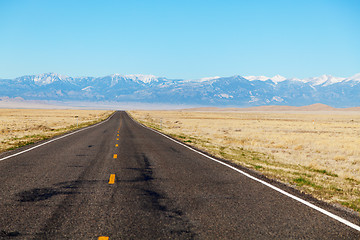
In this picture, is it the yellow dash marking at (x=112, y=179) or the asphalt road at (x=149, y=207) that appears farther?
the yellow dash marking at (x=112, y=179)

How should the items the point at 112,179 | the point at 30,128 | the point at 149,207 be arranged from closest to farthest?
the point at 149,207
the point at 112,179
the point at 30,128

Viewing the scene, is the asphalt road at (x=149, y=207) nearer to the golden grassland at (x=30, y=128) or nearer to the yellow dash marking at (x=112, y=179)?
the yellow dash marking at (x=112, y=179)

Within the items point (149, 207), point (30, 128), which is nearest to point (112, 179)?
point (149, 207)

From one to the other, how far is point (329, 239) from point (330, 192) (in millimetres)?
3733

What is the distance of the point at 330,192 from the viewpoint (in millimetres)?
8344

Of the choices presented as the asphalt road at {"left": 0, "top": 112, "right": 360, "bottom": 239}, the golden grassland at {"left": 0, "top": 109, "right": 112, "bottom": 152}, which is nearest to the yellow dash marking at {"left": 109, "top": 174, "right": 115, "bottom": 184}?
the asphalt road at {"left": 0, "top": 112, "right": 360, "bottom": 239}

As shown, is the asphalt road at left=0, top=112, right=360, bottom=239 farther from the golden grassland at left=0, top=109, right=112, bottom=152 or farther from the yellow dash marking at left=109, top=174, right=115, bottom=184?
the golden grassland at left=0, top=109, right=112, bottom=152

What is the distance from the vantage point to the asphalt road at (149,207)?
5.16 meters

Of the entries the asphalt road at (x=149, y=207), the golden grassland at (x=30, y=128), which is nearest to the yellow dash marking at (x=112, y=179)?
the asphalt road at (x=149, y=207)

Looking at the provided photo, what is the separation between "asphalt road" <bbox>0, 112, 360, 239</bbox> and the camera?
5.16 meters

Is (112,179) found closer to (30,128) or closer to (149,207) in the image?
(149,207)

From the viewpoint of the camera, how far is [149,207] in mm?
6410

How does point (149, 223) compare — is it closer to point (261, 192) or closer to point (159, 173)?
point (261, 192)

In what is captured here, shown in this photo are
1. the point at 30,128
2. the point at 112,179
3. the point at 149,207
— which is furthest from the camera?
the point at 30,128
